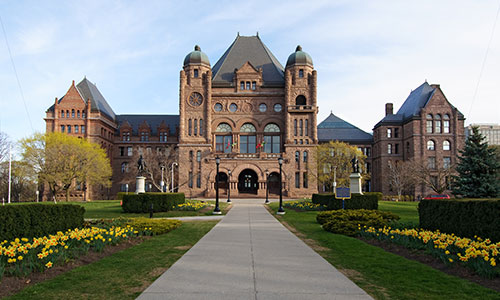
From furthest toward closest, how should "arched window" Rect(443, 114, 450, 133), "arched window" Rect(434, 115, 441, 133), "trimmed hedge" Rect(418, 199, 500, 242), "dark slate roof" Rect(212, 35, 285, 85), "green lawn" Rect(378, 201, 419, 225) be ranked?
"dark slate roof" Rect(212, 35, 285, 85)
"arched window" Rect(434, 115, 441, 133)
"arched window" Rect(443, 114, 450, 133)
"green lawn" Rect(378, 201, 419, 225)
"trimmed hedge" Rect(418, 199, 500, 242)

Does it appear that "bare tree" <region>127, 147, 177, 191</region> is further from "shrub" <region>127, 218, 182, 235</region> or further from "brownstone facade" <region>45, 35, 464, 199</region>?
"shrub" <region>127, 218, 182, 235</region>

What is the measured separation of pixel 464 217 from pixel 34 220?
1383 centimetres

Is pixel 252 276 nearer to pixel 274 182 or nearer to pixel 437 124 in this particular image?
pixel 274 182

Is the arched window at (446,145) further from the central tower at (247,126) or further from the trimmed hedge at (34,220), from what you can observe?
the trimmed hedge at (34,220)

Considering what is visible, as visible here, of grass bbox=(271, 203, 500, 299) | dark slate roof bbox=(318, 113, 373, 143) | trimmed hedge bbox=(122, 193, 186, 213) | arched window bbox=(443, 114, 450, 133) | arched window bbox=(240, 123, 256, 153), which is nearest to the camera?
grass bbox=(271, 203, 500, 299)

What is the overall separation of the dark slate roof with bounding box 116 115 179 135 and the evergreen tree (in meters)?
64.7

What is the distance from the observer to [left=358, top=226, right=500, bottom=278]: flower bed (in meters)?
8.17

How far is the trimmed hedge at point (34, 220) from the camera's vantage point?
11023 millimetres

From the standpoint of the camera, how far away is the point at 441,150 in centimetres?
6334

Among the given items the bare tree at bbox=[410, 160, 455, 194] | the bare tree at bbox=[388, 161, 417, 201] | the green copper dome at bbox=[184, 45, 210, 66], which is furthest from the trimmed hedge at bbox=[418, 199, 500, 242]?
the green copper dome at bbox=[184, 45, 210, 66]

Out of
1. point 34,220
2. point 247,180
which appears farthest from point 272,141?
point 34,220

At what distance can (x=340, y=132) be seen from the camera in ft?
252

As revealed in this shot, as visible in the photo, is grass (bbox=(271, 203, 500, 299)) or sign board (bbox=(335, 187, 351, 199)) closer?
grass (bbox=(271, 203, 500, 299))

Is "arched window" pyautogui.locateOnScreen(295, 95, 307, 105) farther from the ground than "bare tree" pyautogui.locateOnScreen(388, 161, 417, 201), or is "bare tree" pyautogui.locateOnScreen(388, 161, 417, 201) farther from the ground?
"arched window" pyautogui.locateOnScreen(295, 95, 307, 105)
